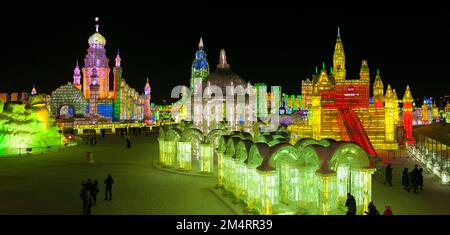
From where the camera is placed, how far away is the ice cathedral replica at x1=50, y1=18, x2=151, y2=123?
211ft

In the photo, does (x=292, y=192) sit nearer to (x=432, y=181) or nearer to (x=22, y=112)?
(x=432, y=181)

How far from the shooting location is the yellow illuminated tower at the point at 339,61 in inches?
1131

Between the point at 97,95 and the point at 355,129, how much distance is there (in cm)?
5394

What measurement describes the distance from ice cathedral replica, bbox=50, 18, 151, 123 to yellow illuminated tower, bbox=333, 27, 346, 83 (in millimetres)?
42821

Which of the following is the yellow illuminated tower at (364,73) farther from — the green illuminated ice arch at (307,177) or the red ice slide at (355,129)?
the green illuminated ice arch at (307,177)

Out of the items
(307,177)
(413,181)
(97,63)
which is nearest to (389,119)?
(413,181)

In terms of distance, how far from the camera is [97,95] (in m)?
69.7

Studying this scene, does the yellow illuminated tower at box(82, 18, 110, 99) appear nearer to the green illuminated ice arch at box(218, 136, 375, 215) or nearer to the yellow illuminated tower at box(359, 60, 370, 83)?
the yellow illuminated tower at box(359, 60, 370, 83)

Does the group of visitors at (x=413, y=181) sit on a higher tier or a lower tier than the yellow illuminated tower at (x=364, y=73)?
lower

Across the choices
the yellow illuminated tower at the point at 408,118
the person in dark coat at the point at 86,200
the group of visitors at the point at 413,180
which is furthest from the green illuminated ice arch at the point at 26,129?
the yellow illuminated tower at the point at 408,118

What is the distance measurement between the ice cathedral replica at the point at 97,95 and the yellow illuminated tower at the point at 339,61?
140ft

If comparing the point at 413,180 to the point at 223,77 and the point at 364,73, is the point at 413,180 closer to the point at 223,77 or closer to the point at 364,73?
the point at 364,73

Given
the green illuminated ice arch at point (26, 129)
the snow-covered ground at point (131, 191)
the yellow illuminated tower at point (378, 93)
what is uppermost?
the yellow illuminated tower at point (378, 93)

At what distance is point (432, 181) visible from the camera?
1603 centimetres
